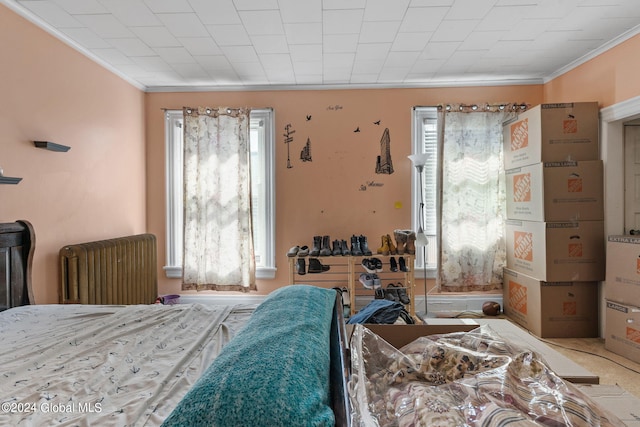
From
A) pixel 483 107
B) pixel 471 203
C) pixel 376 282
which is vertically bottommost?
pixel 376 282

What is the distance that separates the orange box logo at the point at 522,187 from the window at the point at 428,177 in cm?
73

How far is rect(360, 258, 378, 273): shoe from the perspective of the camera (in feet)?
9.93

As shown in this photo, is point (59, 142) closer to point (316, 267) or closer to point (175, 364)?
point (175, 364)

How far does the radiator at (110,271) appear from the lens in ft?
7.47

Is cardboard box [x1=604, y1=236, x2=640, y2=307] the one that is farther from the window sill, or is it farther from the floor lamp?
the window sill

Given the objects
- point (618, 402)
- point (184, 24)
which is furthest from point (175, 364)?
point (184, 24)

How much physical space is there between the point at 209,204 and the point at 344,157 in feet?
4.98

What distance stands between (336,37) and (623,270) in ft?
9.23

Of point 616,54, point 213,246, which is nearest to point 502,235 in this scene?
point 616,54

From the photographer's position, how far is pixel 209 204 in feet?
10.9

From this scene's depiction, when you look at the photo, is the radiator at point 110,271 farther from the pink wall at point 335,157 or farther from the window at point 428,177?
the window at point 428,177

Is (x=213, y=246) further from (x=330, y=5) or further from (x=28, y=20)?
(x=330, y=5)

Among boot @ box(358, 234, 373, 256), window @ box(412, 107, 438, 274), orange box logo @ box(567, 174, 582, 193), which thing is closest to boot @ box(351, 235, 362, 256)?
boot @ box(358, 234, 373, 256)

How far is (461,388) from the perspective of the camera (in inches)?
31.7
